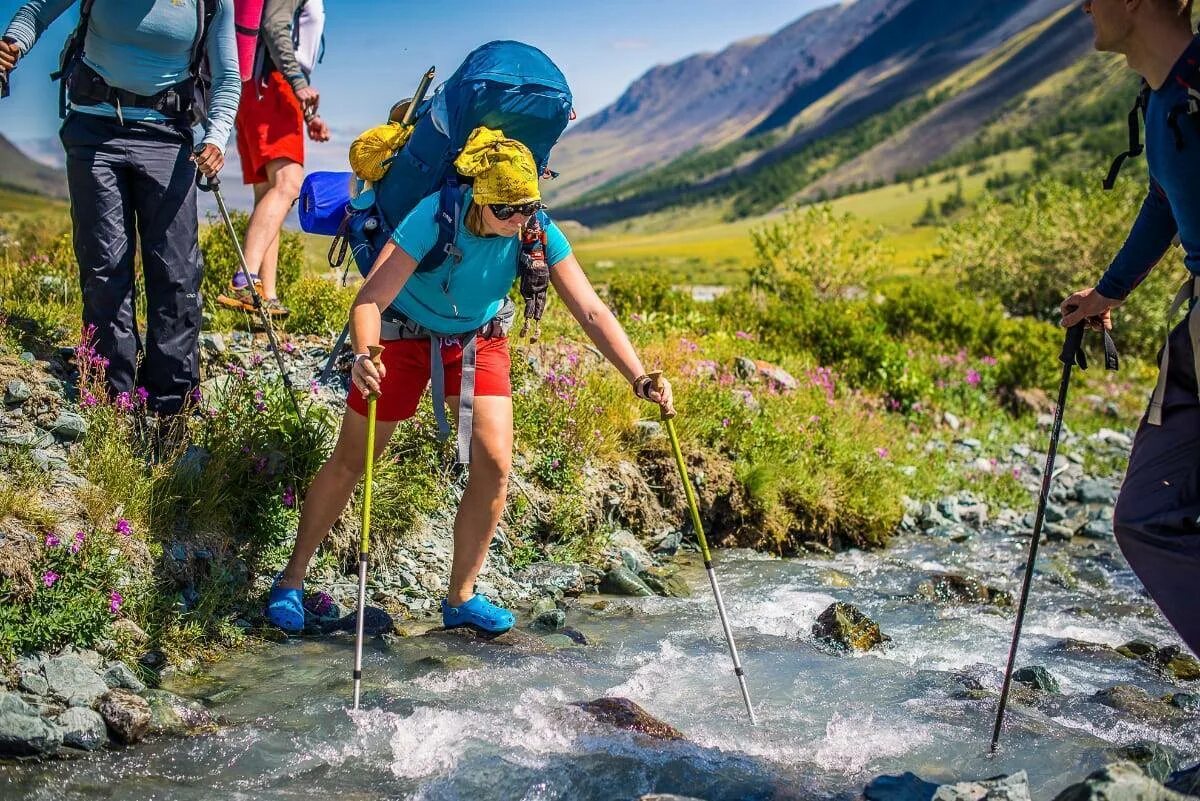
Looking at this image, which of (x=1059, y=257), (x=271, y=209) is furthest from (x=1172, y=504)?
(x=1059, y=257)

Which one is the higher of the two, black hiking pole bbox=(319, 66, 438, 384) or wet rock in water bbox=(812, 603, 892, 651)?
black hiking pole bbox=(319, 66, 438, 384)

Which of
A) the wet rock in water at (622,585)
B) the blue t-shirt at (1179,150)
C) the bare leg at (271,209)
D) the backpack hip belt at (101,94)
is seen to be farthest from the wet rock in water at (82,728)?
the blue t-shirt at (1179,150)

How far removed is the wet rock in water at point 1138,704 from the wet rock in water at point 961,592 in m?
2.19

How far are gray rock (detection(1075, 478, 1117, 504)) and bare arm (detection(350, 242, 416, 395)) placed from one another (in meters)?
10.4

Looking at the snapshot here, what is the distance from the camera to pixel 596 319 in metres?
6.00

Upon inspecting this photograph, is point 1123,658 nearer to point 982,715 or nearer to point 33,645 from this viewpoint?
point 982,715

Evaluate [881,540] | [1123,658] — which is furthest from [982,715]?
[881,540]

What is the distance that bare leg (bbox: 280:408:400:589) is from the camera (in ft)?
19.8

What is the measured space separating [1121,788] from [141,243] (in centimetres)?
614

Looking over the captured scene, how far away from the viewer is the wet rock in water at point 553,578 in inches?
312

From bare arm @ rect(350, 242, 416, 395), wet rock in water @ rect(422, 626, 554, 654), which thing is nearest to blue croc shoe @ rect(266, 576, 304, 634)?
wet rock in water @ rect(422, 626, 554, 654)

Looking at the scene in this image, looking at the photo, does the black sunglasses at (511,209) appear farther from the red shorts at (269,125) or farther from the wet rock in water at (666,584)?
the red shorts at (269,125)

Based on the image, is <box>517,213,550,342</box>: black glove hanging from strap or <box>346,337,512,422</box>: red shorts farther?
<box>346,337,512,422</box>: red shorts

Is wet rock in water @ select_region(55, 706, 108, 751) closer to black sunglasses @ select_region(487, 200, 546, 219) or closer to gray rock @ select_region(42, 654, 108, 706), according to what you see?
gray rock @ select_region(42, 654, 108, 706)
